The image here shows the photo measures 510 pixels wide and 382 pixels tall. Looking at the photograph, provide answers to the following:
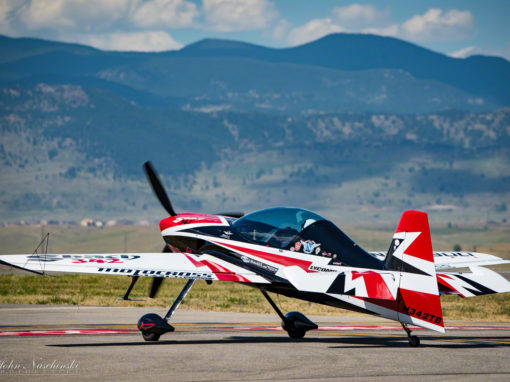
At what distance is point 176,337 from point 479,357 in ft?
21.1

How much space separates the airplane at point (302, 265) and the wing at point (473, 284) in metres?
0.02

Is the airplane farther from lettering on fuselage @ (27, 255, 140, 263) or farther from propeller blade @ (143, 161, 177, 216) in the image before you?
propeller blade @ (143, 161, 177, 216)

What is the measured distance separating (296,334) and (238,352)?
10.3 feet

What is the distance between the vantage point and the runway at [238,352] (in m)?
13.4

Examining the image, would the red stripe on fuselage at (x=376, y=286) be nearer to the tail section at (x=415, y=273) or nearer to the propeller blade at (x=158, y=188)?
the tail section at (x=415, y=273)

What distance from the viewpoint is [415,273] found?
15.7 m

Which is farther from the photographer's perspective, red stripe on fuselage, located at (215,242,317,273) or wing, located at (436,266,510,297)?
red stripe on fuselage, located at (215,242,317,273)

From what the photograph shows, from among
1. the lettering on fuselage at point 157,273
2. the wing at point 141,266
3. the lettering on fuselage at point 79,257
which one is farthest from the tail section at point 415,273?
the lettering on fuselage at point 79,257

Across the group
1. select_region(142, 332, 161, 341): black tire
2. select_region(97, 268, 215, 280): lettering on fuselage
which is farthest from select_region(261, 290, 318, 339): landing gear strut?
select_region(142, 332, 161, 341): black tire

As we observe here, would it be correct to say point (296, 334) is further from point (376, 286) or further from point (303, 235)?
point (376, 286)

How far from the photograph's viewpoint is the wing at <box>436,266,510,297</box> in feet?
54.1

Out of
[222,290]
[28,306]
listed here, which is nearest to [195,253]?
[28,306]

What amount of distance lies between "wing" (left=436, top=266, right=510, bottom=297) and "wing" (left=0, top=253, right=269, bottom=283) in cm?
343

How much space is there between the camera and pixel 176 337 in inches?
746
